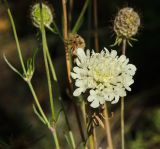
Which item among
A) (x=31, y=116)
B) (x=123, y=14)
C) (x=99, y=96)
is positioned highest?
(x=123, y=14)

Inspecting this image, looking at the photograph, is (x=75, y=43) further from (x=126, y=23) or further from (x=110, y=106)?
(x=110, y=106)

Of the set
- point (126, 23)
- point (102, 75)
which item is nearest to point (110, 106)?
point (126, 23)

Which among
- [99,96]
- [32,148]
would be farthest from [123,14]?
[32,148]

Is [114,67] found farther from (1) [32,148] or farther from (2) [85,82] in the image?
(1) [32,148]

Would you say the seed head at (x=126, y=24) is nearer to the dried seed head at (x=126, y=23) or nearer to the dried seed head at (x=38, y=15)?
the dried seed head at (x=126, y=23)

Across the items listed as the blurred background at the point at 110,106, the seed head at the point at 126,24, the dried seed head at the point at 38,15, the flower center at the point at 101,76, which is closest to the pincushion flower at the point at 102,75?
the flower center at the point at 101,76

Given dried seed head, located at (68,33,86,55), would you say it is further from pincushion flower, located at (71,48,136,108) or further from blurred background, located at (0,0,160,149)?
blurred background, located at (0,0,160,149)

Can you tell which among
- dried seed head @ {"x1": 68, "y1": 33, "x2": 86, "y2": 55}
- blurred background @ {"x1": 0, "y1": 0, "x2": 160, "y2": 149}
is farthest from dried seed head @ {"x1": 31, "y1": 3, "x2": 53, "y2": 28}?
blurred background @ {"x1": 0, "y1": 0, "x2": 160, "y2": 149}
